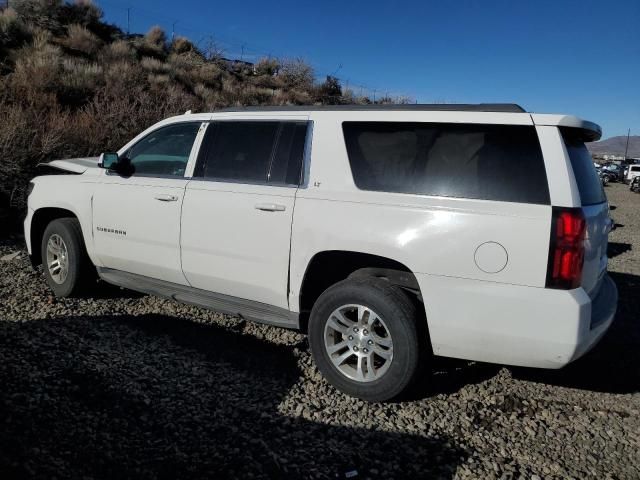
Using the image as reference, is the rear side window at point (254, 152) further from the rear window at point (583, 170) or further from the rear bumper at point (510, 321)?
the rear window at point (583, 170)

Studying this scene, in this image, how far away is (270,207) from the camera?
4.02m

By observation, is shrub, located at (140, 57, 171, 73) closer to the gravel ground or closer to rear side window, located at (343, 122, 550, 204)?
the gravel ground

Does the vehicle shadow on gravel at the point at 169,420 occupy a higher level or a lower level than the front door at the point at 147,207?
lower

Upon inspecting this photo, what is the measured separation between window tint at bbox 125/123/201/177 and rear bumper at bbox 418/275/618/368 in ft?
8.27

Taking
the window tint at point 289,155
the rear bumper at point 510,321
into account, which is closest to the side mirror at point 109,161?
the window tint at point 289,155

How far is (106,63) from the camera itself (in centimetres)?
2100

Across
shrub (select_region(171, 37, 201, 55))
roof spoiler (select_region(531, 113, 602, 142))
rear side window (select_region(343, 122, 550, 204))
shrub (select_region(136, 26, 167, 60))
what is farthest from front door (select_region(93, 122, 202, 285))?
shrub (select_region(171, 37, 201, 55))

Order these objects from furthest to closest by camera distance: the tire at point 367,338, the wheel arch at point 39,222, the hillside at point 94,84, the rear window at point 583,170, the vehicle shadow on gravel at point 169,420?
the hillside at point 94,84 → the wheel arch at point 39,222 → the tire at point 367,338 → the rear window at point 583,170 → the vehicle shadow on gravel at point 169,420

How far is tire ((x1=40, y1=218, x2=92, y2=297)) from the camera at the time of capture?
17.6ft

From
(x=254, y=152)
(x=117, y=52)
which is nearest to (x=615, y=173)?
(x=117, y=52)

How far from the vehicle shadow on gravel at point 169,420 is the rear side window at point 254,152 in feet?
4.78

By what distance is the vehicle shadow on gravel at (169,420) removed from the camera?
9.50 ft

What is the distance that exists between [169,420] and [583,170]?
10.1ft

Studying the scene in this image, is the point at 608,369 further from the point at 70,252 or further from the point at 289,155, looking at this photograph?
the point at 70,252
